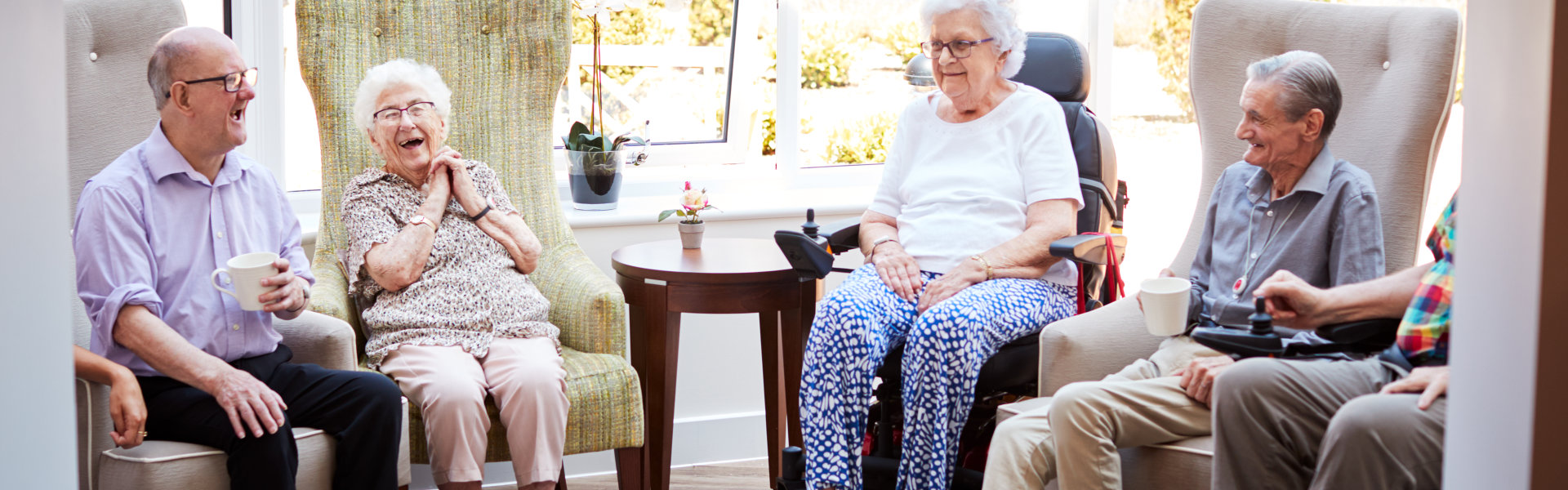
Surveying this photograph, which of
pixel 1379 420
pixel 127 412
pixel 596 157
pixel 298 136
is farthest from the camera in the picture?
pixel 298 136

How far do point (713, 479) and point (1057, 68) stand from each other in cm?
135

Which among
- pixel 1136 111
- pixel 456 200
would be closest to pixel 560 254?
pixel 456 200

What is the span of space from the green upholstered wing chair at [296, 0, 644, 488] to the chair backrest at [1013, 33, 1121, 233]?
1.05m

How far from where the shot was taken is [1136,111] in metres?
6.02

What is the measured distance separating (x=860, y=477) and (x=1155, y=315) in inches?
27.1

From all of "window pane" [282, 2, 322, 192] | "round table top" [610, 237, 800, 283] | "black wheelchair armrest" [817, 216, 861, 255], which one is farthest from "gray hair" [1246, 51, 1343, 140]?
"window pane" [282, 2, 322, 192]

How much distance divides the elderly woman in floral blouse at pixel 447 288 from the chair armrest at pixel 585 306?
66 mm

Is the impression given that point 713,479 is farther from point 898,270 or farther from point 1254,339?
point 1254,339

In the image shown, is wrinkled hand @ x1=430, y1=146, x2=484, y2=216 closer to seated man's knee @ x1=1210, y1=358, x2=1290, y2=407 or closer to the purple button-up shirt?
the purple button-up shirt

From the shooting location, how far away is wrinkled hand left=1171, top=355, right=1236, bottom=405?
1808mm

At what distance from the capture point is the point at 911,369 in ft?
7.13

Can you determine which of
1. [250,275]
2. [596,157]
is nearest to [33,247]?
[250,275]

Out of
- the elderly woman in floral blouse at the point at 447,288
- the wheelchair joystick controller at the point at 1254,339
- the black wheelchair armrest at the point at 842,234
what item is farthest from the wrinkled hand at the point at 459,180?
the wheelchair joystick controller at the point at 1254,339

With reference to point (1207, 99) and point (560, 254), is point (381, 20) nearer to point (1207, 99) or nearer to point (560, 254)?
point (560, 254)
